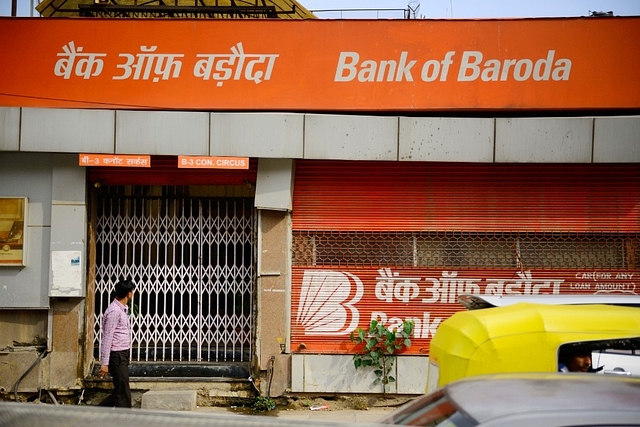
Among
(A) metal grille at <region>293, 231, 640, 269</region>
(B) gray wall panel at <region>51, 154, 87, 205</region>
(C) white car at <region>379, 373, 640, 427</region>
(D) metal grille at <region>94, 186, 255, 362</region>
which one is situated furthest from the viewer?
(D) metal grille at <region>94, 186, 255, 362</region>

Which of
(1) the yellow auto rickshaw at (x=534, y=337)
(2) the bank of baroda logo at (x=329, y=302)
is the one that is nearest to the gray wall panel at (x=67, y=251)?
(2) the bank of baroda logo at (x=329, y=302)

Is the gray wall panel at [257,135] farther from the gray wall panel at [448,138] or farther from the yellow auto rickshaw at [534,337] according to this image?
the yellow auto rickshaw at [534,337]

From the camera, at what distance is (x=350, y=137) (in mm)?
10094

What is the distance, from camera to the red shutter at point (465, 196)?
10.3 metres

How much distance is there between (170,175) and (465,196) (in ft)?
13.5

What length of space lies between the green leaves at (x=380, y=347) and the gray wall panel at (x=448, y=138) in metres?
2.34

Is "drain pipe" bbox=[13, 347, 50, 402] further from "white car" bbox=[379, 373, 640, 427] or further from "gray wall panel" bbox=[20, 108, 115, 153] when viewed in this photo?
"white car" bbox=[379, 373, 640, 427]

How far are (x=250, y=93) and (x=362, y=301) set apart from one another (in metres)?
3.25

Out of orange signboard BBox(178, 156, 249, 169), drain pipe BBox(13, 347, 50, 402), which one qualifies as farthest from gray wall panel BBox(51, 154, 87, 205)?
drain pipe BBox(13, 347, 50, 402)

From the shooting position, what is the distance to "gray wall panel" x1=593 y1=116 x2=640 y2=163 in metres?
9.98

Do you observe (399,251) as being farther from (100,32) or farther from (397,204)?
(100,32)

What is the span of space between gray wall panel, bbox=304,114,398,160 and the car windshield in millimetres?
6382

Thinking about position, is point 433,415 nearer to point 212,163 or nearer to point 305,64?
point 212,163

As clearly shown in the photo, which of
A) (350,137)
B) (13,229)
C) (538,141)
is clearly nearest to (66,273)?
(13,229)
